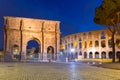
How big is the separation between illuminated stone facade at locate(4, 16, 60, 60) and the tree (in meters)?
22.7

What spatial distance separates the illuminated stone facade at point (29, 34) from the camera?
54625 millimetres

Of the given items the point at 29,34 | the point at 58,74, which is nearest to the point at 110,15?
the point at 58,74

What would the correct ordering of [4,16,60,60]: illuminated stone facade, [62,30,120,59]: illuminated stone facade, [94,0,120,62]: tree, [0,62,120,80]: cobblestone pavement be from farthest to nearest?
[62,30,120,59]: illuminated stone facade, [4,16,60,60]: illuminated stone facade, [94,0,120,62]: tree, [0,62,120,80]: cobblestone pavement

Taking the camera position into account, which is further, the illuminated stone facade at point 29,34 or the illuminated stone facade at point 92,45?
the illuminated stone facade at point 92,45

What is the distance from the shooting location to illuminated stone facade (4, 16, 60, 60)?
179 ft

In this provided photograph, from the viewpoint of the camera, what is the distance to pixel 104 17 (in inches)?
1309

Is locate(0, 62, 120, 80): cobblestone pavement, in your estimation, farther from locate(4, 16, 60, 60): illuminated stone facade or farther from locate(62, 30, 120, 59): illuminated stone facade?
locate(62, 30, 120, 59): illuminated stone facade

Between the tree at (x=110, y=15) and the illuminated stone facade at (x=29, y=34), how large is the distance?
22712 mm

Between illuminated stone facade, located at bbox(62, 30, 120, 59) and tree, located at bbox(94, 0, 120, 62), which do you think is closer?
tree, located at bbox(94, 0, 120, 62)

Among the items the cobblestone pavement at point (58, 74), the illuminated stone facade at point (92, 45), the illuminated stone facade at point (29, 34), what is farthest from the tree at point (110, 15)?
the illuminated stone facade at point (92, 45)

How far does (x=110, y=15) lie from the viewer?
3278 centimetres

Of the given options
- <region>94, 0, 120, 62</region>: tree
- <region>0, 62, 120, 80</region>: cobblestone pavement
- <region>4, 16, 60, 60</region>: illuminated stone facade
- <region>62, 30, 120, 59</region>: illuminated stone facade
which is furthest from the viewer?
<region>62, 30, 120, 59</region>: illuminated stone facade

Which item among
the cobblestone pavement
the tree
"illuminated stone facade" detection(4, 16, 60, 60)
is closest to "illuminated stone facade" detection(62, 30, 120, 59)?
"illuminated stone facade" detection(4, 16, 60, 60)

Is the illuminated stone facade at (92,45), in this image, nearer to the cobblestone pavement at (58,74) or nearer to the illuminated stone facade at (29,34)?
the illuminated stone facade at (29,34)
